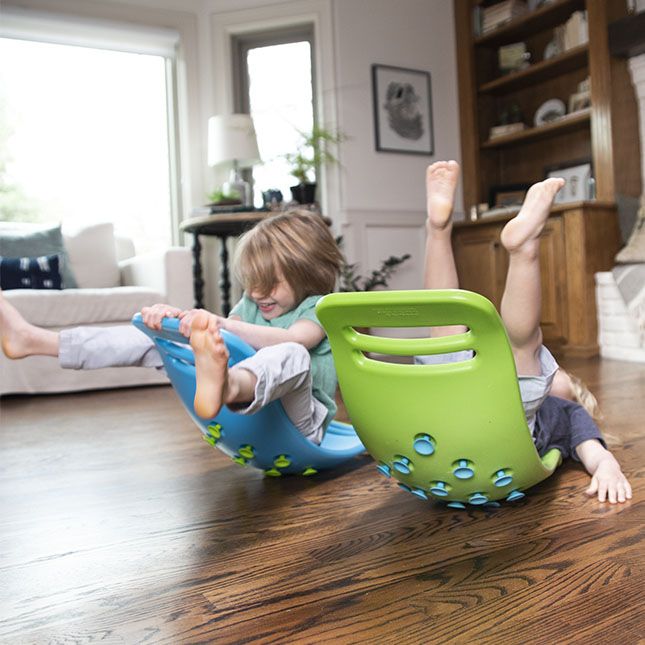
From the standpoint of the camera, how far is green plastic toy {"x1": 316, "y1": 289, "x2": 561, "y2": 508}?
844 mm

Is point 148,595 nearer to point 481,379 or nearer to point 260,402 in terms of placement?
point 260,402

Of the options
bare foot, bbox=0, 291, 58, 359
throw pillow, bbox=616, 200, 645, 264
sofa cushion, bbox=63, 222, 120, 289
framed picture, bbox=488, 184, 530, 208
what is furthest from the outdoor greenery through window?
bare foot, bbox=0, 291, 58, 359

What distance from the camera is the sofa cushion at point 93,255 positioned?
322 centimetres

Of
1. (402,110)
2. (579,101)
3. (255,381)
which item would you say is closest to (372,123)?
(402,110)

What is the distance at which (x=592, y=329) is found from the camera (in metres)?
3.10

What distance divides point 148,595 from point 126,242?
9.92 ft

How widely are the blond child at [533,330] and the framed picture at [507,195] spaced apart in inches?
105

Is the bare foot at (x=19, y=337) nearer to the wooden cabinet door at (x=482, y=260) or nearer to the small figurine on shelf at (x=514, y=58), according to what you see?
the wooden cabinet door at (x=482, y=260)

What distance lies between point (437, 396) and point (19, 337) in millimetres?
760

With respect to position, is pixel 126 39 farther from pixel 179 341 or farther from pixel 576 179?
pixel 179 341

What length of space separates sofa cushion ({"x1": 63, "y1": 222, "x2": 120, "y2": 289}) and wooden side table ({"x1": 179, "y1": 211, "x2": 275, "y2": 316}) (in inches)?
15.7

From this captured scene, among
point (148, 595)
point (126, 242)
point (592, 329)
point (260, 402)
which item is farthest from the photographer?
point (126, 242)

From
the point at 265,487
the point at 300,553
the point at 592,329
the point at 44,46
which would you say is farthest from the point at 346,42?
the point at 300,553

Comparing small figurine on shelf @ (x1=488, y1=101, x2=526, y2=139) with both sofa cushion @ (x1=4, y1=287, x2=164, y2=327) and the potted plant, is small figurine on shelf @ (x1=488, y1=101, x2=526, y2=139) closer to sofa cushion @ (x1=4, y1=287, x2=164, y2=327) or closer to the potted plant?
the potted plant
